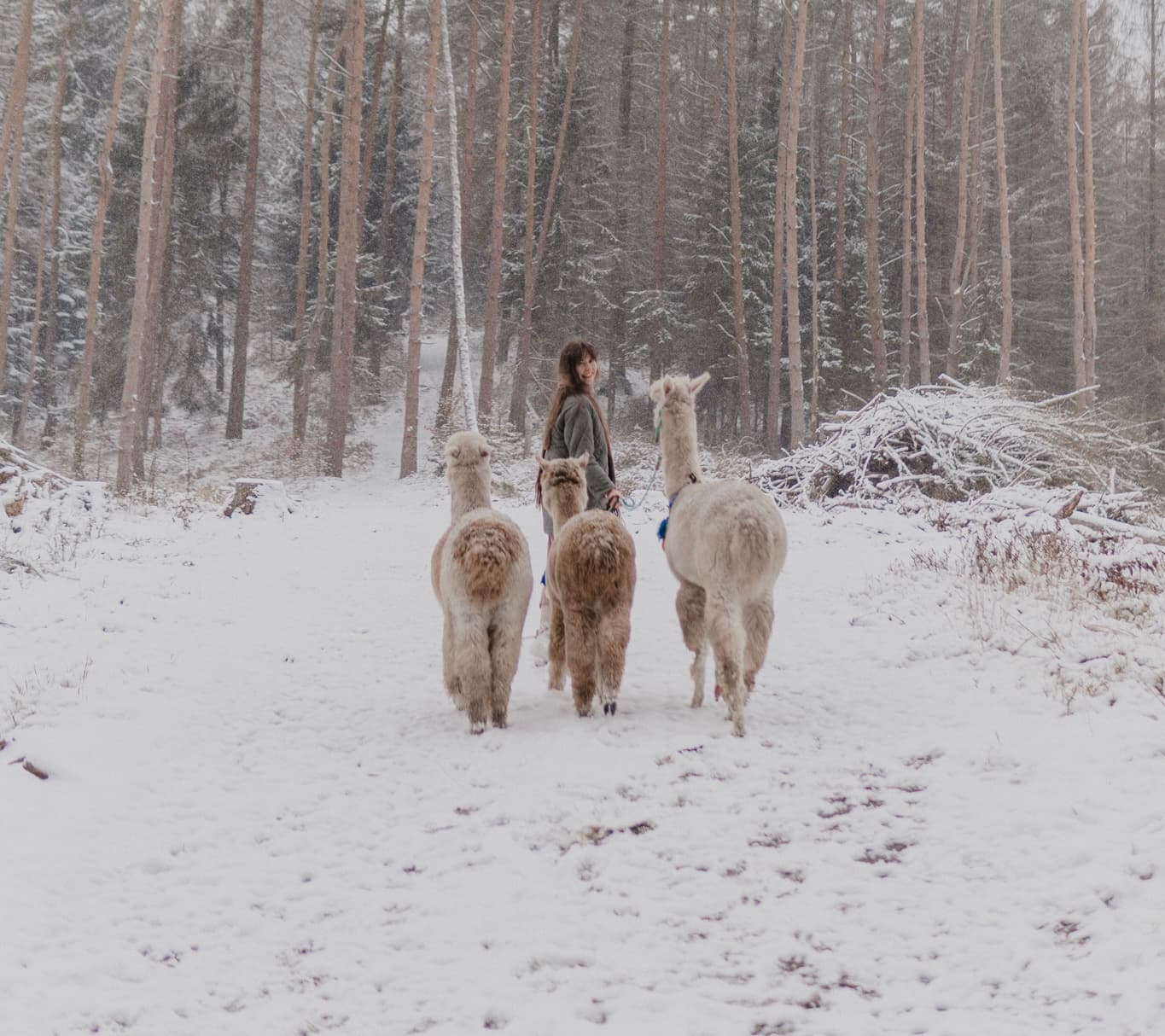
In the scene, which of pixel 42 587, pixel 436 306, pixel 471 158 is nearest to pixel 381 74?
pixel 471 158

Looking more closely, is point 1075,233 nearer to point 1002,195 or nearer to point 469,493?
point 1002,195

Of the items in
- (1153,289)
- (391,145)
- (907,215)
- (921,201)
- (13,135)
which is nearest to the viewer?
(921,201)

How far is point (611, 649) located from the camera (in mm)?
5219

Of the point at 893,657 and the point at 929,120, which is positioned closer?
the point at 893,657

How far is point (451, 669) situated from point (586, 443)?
215cm

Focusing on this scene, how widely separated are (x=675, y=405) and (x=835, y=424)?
32.0ft

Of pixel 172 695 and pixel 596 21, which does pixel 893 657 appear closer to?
pixel 172 695

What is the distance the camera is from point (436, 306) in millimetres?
42562

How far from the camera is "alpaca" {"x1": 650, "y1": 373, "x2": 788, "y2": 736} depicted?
16.4ft

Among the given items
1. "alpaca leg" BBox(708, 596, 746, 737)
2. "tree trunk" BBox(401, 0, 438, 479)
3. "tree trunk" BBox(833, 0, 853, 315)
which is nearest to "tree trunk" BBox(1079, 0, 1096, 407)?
"tree trunk" BBox(833, 0, 853, 315)

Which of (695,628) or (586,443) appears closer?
(695,628)

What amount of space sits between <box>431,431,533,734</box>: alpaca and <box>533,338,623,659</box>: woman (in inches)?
49.0

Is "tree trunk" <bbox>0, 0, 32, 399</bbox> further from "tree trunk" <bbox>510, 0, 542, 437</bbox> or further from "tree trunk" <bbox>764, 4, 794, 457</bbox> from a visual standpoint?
"tree trunk" <bbox>764, 4, 794, 457</bbox>

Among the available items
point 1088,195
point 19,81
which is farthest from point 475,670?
point 19,81
